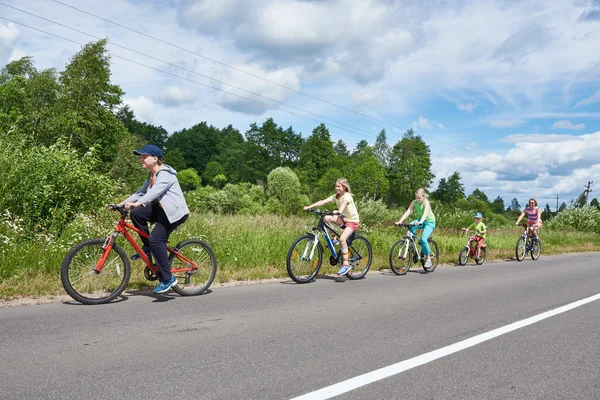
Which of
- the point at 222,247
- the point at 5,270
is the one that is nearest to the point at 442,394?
the point at 5,270

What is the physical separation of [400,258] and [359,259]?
1669mm

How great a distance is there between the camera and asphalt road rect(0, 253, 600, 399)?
3578 millimetres

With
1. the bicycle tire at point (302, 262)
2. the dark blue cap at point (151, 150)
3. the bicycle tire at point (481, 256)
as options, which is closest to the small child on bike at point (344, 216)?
the bicycle tire at point (302, 262)

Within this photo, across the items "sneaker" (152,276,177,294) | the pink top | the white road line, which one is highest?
the pink top

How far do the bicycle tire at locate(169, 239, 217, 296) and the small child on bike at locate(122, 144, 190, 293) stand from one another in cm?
31

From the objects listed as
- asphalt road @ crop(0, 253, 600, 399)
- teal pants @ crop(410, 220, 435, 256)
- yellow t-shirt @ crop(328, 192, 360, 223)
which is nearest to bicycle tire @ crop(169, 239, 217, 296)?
asphalt road @ crop(0, 253, 600, 399)

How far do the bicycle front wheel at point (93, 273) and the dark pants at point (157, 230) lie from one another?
0.39 m

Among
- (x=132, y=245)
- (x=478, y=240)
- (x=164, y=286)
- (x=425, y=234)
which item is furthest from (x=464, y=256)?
(x=132, y=245)

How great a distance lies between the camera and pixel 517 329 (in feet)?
18.6

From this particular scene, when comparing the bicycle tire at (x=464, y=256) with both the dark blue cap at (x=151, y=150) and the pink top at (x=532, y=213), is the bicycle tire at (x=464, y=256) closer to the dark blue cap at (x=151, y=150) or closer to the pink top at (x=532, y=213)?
the pink top at (x=532, y=213)

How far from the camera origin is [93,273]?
619 cm

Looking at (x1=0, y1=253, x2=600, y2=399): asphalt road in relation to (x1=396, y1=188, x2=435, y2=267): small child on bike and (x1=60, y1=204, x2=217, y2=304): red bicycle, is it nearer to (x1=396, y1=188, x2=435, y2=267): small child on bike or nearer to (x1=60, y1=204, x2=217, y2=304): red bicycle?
(x1=60, y1=204, x2=217, y2=304): red bicycle

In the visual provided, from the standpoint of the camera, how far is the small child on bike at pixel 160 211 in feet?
21.2

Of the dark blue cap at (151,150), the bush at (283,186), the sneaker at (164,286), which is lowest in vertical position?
the sneaker at (164,286)
